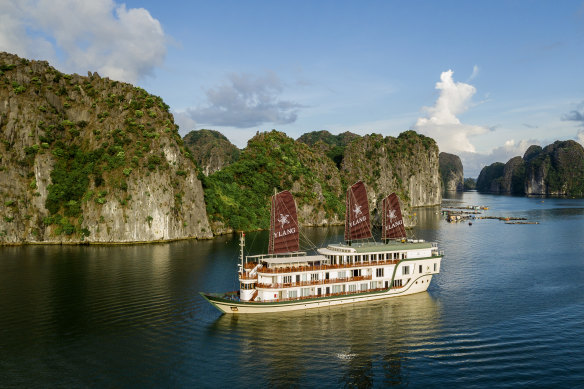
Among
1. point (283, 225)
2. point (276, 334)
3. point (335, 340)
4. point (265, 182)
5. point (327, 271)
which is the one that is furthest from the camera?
point (265, 182)

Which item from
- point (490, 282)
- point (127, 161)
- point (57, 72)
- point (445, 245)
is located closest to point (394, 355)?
point (490, 282)

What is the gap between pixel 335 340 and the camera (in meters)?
35.9

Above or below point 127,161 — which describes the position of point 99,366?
below

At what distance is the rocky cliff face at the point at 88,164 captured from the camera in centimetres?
9200

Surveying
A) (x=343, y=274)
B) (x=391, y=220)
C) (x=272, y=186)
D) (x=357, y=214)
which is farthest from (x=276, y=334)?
(x=272, y=186)

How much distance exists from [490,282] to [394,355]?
31.3 m

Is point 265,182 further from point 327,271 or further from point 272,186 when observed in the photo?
point 327,271

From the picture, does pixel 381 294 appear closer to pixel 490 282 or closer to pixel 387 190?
pixel 490 282

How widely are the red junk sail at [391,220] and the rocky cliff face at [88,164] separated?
59936mm

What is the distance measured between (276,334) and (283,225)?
1252 centimetres

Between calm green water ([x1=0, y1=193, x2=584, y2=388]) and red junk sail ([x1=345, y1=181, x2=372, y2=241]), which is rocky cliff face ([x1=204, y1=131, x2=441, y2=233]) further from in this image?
red junk sail ([x1=345, y1=181, x2=372, y2=241])

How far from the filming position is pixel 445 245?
304 feet

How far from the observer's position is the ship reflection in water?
97.8ft

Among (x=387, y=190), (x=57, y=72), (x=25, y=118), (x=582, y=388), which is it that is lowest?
(x=582, y=388)
